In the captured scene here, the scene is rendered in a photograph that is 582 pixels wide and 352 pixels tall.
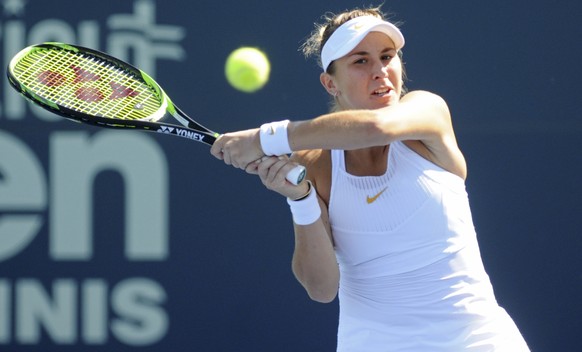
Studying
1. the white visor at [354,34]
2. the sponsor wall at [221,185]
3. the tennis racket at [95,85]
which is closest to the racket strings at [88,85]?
the tennis racket at [95,85]

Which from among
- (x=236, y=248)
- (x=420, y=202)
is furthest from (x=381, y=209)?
(x=236, y=248)

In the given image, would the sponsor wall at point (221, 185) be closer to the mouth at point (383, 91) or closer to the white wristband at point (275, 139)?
the mouth at point (383, 91)

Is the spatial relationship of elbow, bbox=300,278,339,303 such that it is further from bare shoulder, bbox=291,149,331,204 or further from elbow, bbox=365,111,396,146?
elbow, bbox=365,111,396,146

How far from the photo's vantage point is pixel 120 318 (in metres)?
4.02

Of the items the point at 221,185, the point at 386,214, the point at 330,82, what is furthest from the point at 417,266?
the point at 221,185

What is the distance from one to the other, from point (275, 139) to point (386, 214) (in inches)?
11.8

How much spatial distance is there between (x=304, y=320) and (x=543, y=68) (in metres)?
1.33

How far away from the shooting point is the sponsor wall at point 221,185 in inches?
158

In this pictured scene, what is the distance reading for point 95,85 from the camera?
9.29 feet

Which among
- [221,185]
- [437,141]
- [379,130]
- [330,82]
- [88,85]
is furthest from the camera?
[221,185]

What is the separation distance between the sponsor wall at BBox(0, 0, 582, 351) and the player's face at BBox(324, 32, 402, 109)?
59.2 inches

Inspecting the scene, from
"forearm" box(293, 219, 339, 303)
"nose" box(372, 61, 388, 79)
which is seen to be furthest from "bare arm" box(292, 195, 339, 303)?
"nose" box(372, 61, 388, 79)

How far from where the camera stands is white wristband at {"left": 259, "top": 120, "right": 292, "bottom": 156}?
2359 mm

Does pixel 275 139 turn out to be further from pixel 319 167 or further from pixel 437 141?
pixel 437 141
